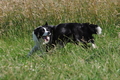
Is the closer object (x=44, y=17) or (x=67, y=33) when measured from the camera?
(x=67, y=33)

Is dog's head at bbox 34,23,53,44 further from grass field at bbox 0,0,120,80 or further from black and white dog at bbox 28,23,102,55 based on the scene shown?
grass field at bbox 0,0,120,80

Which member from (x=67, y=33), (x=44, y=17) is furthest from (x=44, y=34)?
(x=44, y=17)

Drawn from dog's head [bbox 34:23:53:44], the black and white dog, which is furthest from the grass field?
dog's head [bbox 34:23:53:44]

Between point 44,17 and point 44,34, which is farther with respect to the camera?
point 44,17

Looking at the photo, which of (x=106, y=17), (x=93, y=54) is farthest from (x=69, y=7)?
(x=93, y=54)

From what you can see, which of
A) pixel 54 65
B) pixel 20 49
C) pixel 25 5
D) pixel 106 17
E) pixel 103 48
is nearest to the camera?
pixel 54 65

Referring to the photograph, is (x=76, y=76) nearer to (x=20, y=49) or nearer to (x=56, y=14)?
(x=20, y=49)

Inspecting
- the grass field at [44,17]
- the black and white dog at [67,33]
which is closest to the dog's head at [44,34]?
the black and white dog at [67,33]

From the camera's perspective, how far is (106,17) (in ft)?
22.1

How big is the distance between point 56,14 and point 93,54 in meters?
2.97

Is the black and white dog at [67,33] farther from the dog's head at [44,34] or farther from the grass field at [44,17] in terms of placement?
the grass field at [44,17]

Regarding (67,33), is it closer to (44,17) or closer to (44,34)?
(44,34)

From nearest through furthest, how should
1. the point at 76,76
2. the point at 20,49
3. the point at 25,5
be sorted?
the point at 76,76
the point at 20,49
the point at 25,5

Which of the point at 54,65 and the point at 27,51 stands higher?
the point at 54,65
